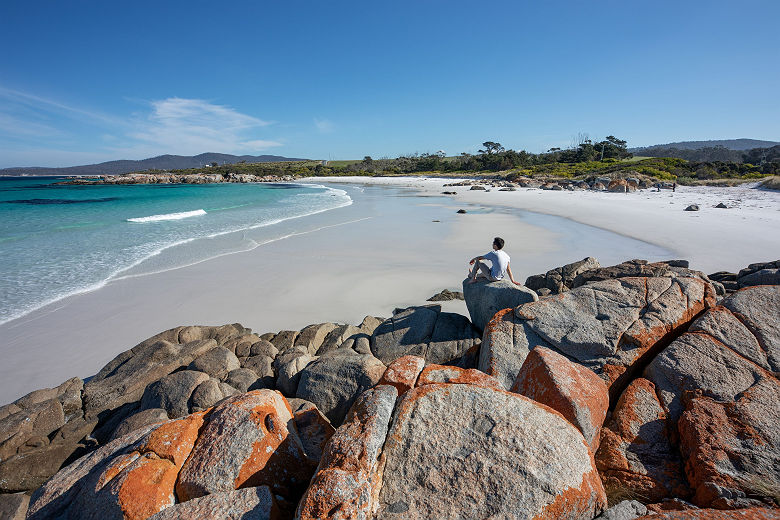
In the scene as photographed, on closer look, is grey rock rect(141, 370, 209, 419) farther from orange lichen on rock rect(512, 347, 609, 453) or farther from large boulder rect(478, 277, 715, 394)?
orange lichen on rock rect(512, 347, 609, 453)

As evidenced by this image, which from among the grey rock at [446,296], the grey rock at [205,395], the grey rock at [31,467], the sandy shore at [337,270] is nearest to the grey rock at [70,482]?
the grey rock at [205,395]

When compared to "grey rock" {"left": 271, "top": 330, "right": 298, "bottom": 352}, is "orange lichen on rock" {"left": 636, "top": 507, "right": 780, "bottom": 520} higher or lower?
higher

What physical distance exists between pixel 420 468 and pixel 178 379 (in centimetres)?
433

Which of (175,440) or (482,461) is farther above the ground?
(482,461)

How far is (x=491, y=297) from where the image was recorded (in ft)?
21.8

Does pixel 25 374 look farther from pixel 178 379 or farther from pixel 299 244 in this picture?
pixel 299 244

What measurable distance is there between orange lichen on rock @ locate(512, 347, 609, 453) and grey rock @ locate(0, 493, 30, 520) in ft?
17.6

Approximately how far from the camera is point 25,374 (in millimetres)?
7195

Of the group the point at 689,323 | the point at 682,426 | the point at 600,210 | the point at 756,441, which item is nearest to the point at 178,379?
the point at 682,426

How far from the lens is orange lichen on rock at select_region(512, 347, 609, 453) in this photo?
3244 mm

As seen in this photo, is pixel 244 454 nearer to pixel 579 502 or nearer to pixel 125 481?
pixel 125 481

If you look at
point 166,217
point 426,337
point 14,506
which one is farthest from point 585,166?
point 14,506

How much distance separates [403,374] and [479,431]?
1001 millimetres

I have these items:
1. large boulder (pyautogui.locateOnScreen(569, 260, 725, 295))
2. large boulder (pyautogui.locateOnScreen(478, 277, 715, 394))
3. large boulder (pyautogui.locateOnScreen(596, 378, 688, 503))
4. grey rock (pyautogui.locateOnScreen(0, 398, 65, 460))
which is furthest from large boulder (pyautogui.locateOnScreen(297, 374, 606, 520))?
large boulder (pyautogui.locateOnScreen(569, 260, 725, 295))
